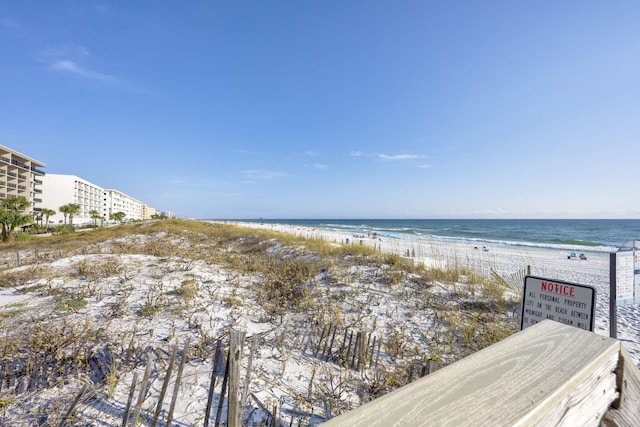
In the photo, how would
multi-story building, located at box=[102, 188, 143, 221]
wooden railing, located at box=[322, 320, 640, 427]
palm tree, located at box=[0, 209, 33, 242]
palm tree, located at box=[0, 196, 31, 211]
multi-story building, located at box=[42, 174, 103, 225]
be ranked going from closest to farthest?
wooden railing, located at box=[322, 320, 640, 427] → palm tree, located at box=[0, 209, 33, 242] → palm tree, located at box=[0, 196, 31, 211] → multi-story building, located at box=[42, 174, 103, 225] → multi-story building, located at box=[102, 188, 143, 221]

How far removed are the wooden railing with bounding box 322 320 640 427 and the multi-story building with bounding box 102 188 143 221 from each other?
98.8 m

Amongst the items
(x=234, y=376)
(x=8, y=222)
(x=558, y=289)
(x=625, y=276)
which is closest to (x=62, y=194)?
(x=8, y=222)

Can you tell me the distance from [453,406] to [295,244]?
43.2 ft

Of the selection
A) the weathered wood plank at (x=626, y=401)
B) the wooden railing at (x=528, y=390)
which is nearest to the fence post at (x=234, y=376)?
the wooden railing at (x=528, y=390)

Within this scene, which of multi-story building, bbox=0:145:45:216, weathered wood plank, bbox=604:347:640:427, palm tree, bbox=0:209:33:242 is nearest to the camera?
weathered wood plank, bbox=604:347:640:427

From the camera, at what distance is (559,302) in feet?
7.73

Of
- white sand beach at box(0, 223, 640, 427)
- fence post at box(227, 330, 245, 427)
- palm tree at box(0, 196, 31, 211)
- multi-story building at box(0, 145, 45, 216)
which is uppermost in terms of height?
multi-story building at box(0, 145, 45, 216)

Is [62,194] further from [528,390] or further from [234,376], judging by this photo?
[528,390]

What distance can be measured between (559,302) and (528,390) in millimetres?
2294

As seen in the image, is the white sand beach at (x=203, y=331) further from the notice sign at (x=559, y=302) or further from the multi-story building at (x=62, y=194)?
the multi-story building at (x=62, y=194)

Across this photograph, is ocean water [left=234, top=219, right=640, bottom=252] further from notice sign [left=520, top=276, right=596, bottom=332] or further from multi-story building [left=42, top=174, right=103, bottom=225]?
multi-story building [left=42, top=174, right=103, bottom=225]

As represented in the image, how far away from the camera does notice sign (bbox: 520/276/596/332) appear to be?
2.20 metres

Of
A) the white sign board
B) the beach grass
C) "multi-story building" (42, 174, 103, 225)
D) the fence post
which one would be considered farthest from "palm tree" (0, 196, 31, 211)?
the white sign board

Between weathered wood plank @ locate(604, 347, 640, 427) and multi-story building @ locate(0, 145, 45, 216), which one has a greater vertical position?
multi-story building @ locate(0, 145, 45, 216)
